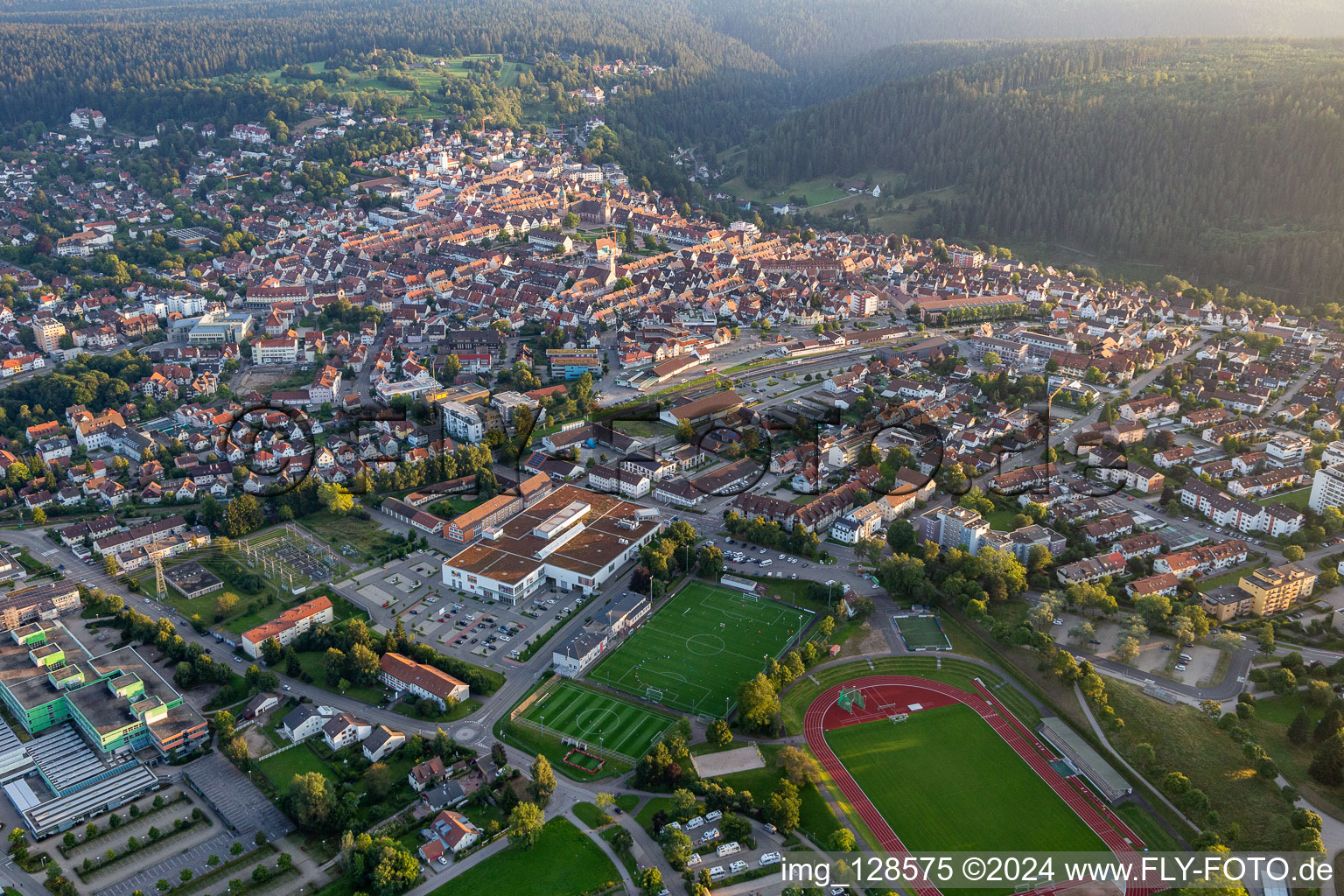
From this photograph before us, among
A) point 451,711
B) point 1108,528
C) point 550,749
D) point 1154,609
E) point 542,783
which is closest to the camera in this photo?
point 542,783

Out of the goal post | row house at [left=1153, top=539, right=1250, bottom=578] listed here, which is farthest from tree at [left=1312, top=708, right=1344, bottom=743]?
the goal post

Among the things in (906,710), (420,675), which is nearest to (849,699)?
(906,710)

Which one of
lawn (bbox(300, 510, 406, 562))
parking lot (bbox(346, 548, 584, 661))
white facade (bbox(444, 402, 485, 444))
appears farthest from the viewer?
white facade (bbox(444, 402, 485, 444))

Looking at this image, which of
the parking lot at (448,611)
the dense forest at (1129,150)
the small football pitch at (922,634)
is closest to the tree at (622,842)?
the parking lot at (448,611)

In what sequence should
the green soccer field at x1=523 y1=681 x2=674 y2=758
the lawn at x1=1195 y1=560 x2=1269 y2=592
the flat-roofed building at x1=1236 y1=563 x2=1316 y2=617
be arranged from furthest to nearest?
the lawn at x1=1195 y1=560 x2=1269 y2=592
the flat-roofed building at x1=1236 y1=563 x2=1316 y2=617
the green soccer field at x1=523 y1=681 x2=674 y2=758

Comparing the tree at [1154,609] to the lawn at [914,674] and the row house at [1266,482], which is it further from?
the row house at [1266,482]

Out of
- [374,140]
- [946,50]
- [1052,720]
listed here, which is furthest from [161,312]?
[946,50]

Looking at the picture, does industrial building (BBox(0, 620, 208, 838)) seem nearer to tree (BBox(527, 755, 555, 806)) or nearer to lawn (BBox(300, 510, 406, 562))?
lawn (BBox(300, 510, 406, 562))

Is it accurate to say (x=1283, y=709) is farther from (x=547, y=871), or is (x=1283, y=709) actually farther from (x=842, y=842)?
(x=547, y=871)
